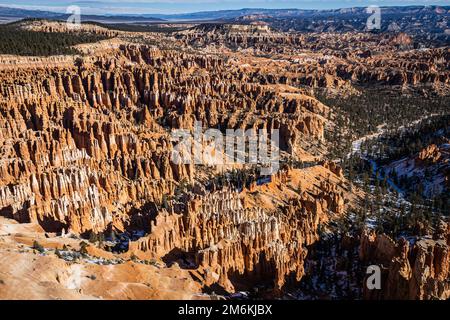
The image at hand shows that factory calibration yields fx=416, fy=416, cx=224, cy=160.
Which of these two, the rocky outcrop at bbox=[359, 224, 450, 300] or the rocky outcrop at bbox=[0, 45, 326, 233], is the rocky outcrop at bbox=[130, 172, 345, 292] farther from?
the rocky outcrop at bbox=[359, 224, 450, 300]

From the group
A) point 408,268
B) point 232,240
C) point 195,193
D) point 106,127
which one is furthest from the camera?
point 106,127

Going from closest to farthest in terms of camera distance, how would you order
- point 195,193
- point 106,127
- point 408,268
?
point 408,268 < point 195,193 < point 106,127

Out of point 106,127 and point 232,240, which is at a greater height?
point 106,127

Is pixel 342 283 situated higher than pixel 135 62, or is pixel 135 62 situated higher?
pixel 135 62

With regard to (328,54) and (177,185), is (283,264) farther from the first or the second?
(328,54)

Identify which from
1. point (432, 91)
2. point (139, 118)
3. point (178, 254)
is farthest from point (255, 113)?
point (432, 91)

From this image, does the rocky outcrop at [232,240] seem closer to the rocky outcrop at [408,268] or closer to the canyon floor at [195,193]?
the canyon floor at [195,193]

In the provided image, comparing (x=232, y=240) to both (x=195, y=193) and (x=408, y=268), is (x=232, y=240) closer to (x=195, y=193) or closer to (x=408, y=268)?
(x=195, y=193)

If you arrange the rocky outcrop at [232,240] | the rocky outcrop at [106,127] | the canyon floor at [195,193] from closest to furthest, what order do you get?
the canyon floor at [195,193] → the rocky outcrop at [232,240] → the rocky outcrop at [106,127]

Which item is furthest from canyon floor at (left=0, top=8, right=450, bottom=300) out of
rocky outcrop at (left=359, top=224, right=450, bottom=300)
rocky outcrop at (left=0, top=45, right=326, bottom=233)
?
rocky outcrop at (left=0, top=45, right=326, bottom=233)

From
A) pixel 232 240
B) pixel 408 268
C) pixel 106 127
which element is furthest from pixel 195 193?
pixel 408 268

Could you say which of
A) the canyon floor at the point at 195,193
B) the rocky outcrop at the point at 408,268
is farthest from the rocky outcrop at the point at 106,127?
the rocky outcrop at the point at 408,268
